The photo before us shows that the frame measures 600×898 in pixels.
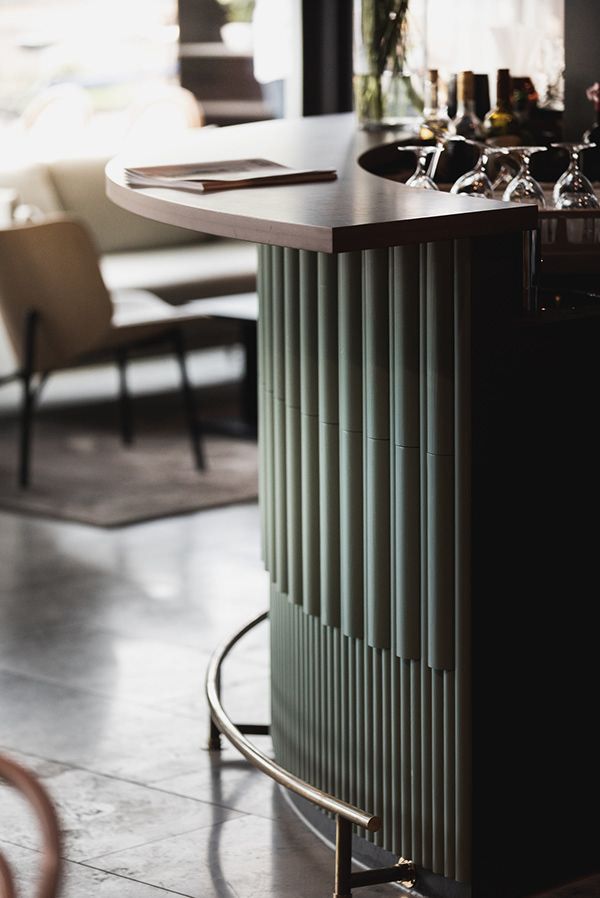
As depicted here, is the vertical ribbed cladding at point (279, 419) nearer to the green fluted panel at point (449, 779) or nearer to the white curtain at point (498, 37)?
the green fluted panel at point (449, 779)

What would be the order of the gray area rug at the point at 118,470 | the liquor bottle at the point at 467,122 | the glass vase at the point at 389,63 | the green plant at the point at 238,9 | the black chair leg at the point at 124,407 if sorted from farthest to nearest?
the green plant at the point at 238,9, the black chair leg at the point at 124,407, the gray area rug at the point at 118,470, the glass vase at the point at 389,63, the liquor bottle at the point at 467,122

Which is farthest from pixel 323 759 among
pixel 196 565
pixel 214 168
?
pixel 196 565

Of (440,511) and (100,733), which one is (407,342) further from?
(100,733)

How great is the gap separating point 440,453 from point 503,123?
139cm

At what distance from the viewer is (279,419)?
9.61 feet

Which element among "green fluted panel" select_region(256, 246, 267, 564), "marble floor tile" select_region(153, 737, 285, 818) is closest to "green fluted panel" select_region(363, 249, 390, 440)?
"green fluted panel" select_region(256, 246, 267, 564)

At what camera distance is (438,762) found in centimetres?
256

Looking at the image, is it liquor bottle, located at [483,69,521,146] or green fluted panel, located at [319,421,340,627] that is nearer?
green fluted panel, located at [319,421,340,627]

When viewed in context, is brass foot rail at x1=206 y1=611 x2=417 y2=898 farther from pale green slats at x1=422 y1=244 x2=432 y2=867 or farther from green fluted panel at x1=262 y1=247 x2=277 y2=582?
green fluted panel at x1=262 y1=247 x2=277 y2=582

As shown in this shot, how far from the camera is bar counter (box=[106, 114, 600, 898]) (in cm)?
239

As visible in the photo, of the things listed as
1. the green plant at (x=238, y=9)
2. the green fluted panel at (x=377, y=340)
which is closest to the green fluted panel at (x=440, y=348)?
the green fluted panel at (x=377, y=340)

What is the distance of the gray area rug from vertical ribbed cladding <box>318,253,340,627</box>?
2632mm

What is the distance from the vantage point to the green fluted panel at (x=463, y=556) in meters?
2.36

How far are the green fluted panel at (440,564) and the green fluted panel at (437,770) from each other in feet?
0.15
